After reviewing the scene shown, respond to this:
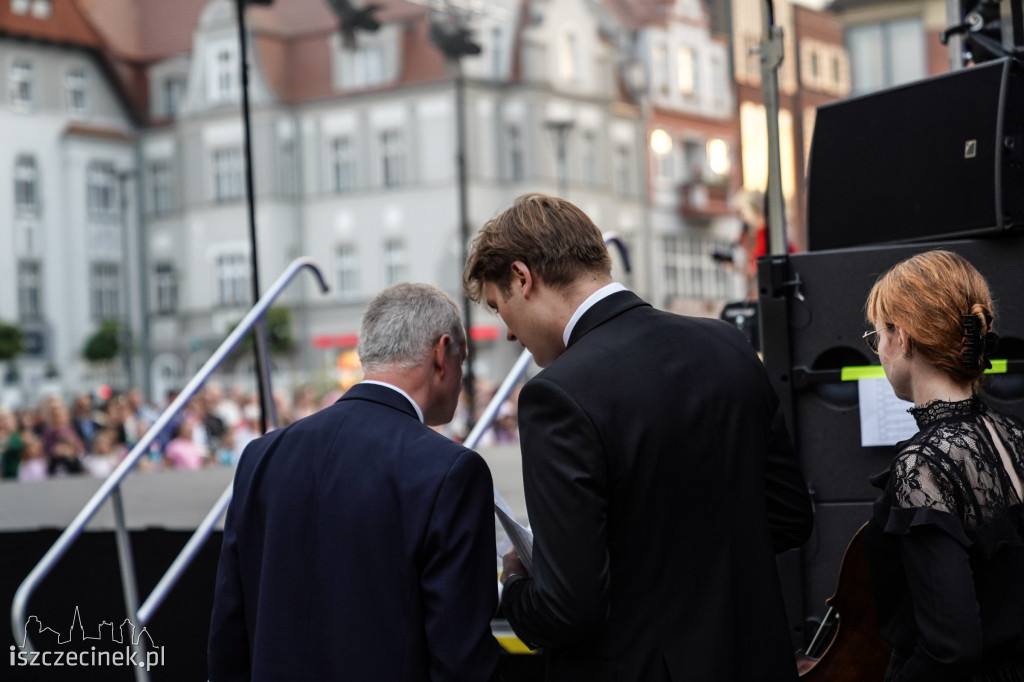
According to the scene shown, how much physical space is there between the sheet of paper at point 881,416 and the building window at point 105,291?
39166mm

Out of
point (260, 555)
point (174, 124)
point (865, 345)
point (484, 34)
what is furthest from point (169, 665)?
point (174, 124)

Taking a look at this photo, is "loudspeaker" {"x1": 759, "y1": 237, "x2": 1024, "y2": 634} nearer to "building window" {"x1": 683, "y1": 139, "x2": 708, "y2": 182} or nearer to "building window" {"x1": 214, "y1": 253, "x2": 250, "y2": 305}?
"building window" {"x1": 214, "y1": 253, "x2": 250, "y2": 305}

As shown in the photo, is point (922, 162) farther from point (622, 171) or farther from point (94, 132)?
point (94, 132)

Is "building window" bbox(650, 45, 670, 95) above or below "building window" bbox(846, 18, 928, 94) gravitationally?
above

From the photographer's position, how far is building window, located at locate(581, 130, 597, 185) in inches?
1606

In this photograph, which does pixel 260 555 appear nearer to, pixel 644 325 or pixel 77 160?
pixel 644 325

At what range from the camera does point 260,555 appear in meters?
2.48

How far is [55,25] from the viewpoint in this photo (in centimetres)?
3972

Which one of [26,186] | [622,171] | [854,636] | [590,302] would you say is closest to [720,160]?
[622,171]

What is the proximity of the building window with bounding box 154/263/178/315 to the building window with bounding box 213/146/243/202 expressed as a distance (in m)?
2.97

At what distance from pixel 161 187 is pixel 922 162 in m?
41.3

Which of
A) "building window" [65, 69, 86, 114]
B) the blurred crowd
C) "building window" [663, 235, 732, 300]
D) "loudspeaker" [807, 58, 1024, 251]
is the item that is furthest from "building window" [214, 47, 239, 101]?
"loudspeaker" [807, 58, 1024, 251]

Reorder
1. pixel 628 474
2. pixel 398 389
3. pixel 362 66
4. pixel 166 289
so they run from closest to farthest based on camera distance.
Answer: pixel 628 474 → pixel 398 389 → pixel 362 66 → pixel 166 289

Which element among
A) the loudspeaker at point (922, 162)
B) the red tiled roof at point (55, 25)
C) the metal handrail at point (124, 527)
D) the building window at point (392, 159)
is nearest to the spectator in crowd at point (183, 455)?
the metal handrail at point (124, 527)
